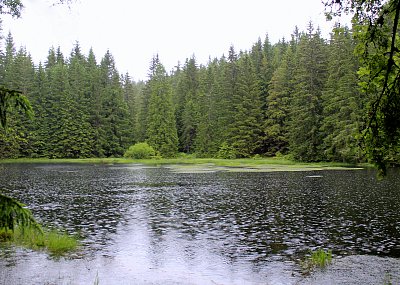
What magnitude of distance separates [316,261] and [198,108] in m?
70.1

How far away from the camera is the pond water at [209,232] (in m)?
10.3

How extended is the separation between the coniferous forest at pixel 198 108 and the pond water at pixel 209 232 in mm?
28815

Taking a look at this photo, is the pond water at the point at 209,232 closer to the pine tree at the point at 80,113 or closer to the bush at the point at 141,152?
the bush at the point at 141,152

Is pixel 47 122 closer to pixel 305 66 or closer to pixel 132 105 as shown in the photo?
pixel 132 105

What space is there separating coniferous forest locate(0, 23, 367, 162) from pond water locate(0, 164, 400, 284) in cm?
2881

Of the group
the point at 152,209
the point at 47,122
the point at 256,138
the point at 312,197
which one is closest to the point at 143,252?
the point at 152,209

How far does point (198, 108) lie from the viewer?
8069cm

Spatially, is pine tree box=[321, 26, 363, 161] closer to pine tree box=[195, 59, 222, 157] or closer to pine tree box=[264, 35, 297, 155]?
pine tree box=[264, 35, 297, 155]

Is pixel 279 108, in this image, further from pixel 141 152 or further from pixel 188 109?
pixel 141 152

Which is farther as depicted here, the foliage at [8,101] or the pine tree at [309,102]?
the pine tree at [309,102]

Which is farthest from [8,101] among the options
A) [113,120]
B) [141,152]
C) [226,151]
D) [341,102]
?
[113,120]

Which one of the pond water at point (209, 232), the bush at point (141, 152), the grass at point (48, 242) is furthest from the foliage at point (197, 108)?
the grass at point (48, 242)

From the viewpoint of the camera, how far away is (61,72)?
78625mm

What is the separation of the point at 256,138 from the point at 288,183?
35.9m
